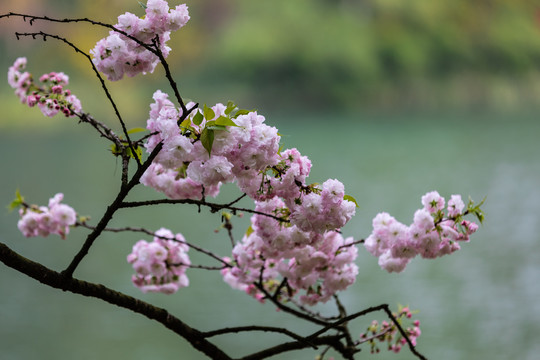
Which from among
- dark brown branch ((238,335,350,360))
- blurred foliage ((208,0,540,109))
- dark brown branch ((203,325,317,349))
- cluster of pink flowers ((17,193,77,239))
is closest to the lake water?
cluster of pink flowers ((17,193,77,239))

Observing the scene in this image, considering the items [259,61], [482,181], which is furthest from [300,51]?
[482,181]

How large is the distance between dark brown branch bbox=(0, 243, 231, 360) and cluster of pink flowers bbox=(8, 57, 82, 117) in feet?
0.70

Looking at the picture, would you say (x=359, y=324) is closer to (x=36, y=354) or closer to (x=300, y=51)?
(x=36, y=354)

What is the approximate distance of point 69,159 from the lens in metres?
6.95

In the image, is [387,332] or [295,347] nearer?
[295,347]

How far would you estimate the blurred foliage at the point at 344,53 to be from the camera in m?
10.0

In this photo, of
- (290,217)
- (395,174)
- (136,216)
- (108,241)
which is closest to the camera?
(290,217)

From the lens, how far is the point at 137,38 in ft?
2.04

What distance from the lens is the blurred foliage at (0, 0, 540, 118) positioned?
10.0 m

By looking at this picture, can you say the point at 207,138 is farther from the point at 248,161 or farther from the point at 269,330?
the point at 269,330

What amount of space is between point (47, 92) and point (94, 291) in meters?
0.34

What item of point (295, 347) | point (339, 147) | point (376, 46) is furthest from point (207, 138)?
point (376, 46)

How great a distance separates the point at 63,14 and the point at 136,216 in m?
5.55

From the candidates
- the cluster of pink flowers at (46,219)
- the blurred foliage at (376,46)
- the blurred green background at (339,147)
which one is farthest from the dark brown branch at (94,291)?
the blurred foliage at (376,46)
